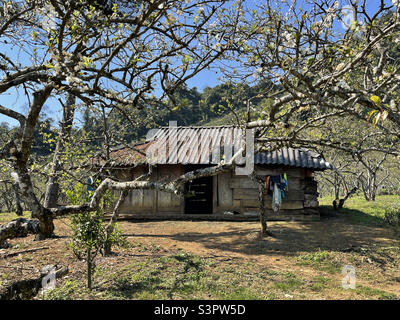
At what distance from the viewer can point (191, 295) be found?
15.6ft

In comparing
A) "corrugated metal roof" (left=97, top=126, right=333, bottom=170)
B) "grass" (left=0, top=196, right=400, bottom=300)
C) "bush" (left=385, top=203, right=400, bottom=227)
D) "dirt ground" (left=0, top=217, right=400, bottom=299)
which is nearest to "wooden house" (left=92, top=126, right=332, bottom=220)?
"corrugated metal roof" (left=97, top=126, right=333, bottom=170)

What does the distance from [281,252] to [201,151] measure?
7.12 metres

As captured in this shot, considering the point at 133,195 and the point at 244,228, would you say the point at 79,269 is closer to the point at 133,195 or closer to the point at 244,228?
the point at 244,228

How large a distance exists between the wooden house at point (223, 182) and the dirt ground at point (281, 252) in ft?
5.04

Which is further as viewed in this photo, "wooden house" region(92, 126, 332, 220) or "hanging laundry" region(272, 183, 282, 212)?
"wooden house" region(92, 126, 332, 220)

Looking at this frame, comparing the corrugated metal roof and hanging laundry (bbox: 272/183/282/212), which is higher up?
the corrugated metal roof

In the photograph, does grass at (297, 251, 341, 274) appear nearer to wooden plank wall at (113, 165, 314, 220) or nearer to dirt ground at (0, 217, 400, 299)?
dirt ground at (0, 217, 400, 299)

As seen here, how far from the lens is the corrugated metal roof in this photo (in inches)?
488

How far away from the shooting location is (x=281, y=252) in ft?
24.7

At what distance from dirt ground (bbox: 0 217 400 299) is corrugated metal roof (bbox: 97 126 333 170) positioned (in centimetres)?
281

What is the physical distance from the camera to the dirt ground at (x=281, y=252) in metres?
5.38

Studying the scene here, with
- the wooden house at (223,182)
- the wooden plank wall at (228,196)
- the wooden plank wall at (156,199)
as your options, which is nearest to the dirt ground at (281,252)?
the wooden house at (223,182)

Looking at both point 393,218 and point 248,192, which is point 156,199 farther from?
point 393,218
